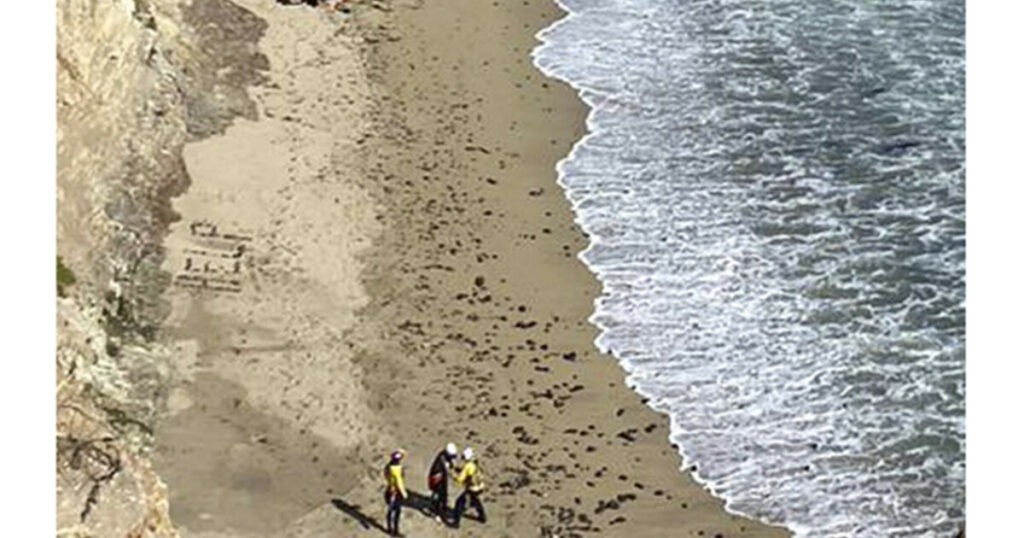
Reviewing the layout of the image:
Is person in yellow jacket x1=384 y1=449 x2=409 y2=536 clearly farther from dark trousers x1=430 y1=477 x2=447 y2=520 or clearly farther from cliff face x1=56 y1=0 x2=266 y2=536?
cliff face x1=56 y1=0 x2=266 y2=536

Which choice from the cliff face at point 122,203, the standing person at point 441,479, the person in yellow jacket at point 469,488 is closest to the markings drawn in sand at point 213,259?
the cliff face at point 122,203

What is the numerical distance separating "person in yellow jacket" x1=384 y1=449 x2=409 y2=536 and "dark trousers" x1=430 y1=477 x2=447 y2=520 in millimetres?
457

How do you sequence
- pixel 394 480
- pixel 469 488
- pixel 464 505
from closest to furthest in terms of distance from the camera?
pixel 394 480 → pixel 469 488 → pixel 464 505

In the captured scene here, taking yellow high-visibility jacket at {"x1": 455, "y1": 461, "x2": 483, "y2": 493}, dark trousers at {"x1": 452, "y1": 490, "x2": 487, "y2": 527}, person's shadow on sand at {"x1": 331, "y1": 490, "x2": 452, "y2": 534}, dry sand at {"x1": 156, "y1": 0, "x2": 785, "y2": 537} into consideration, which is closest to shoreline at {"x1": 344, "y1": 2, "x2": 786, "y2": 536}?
dry sand at {"x1": 156, "y1": 0, "x2": 785, "y2": 537}

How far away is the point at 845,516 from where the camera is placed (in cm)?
2359

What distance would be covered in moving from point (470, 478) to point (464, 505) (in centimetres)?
54

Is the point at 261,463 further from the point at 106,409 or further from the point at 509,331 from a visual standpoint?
the point at 509,331

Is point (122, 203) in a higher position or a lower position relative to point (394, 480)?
higher

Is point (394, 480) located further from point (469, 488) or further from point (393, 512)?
point (469, 488)

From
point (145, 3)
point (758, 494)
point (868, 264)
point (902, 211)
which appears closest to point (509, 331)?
point (758, 494)

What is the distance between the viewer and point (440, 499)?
22922 millimetres

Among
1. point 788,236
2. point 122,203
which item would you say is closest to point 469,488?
point 122,203

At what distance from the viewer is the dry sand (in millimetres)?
23562

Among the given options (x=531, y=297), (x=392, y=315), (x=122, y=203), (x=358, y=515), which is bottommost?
(x=358, y=515)
